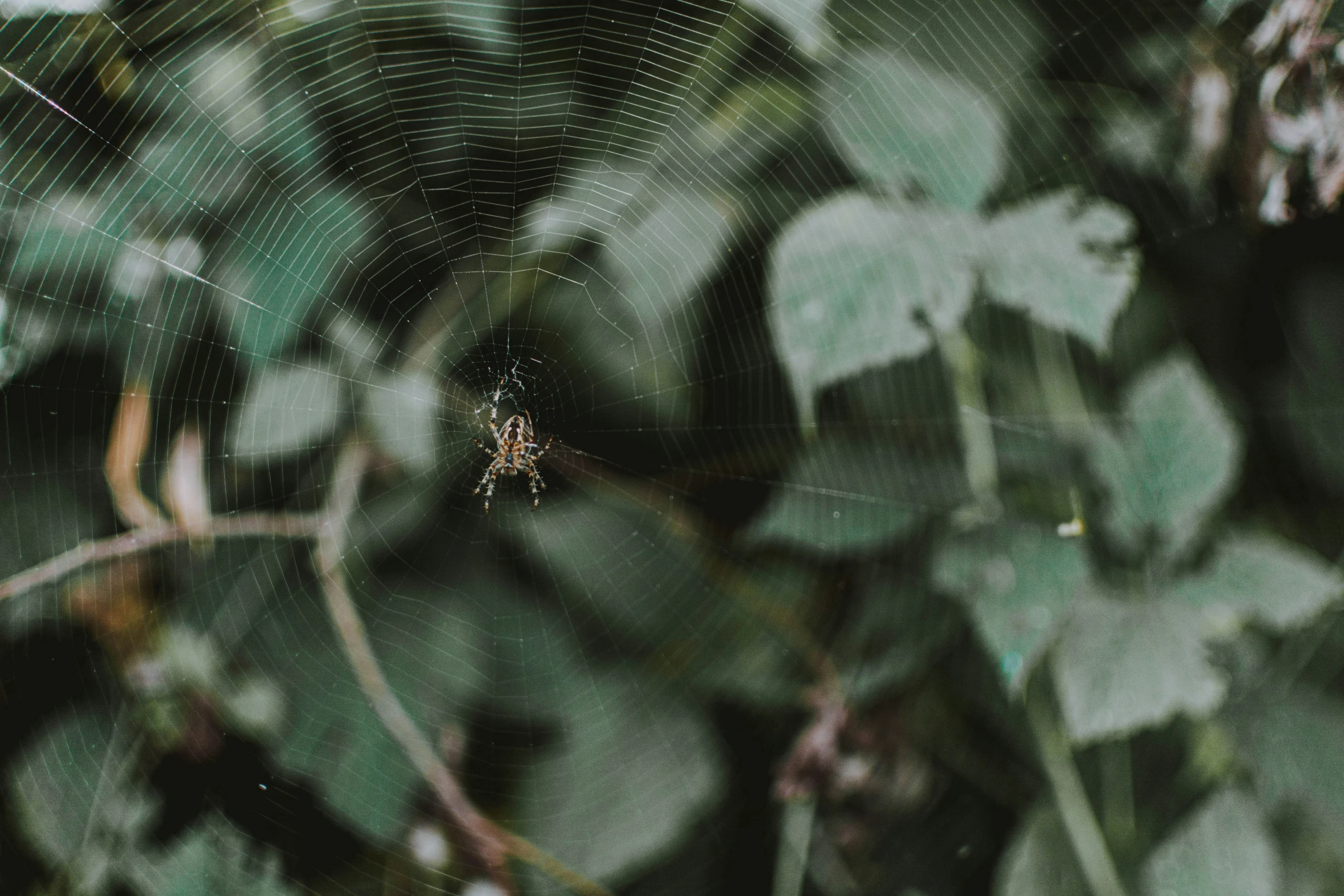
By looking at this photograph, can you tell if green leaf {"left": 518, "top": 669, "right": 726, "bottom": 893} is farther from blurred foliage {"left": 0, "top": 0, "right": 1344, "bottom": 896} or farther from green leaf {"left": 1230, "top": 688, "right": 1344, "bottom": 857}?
green leaf {"left": 1230, "top": 688, "right": 1344, "bottom": 857}

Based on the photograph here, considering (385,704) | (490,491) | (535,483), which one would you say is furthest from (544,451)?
(385,704)

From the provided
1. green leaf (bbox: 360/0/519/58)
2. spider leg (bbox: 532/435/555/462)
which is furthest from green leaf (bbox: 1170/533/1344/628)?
spider leg (bbox: 532/435/555/462)

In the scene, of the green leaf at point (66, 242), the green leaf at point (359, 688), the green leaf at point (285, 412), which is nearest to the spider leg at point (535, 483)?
the green leaf at point (359, 688)

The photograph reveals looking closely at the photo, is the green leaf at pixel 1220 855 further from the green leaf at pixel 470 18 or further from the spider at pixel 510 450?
the spider at pixel 510 450

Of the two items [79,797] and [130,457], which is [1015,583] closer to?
[130,457]

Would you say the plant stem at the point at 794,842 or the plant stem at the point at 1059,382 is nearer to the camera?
the plant stem at the point at 1059,382

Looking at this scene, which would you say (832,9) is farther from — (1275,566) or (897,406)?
(1275,566)

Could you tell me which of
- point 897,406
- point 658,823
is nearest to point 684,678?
point 658,823
